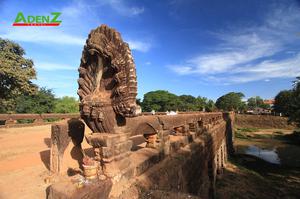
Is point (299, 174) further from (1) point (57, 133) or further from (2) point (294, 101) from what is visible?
(1) point (57, 133)

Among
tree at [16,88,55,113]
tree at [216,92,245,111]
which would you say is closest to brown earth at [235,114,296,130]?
tree at [216,92,245,111]

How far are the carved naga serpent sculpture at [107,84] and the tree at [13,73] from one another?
11.3 meters

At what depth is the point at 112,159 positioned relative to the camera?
2.80 m

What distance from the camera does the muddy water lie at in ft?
67.2

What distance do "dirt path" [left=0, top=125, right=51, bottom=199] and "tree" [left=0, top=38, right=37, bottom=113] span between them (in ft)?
23.2

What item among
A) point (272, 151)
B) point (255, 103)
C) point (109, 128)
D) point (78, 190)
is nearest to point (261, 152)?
point (272, 151)

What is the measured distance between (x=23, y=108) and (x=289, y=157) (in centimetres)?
2769

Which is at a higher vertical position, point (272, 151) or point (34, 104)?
point (34, 104)

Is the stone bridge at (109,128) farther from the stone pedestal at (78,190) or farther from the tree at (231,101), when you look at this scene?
the tree at (231,101)

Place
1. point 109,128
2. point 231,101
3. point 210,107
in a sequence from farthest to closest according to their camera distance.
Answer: point 231,101 < point 210,107 < point 109,128

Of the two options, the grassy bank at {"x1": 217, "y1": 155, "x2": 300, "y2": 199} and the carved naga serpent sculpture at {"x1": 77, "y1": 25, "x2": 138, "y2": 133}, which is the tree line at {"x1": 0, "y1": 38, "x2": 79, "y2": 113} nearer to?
the carved naga serpent sculpture at {"x1": 77, "y1": 25, "x2": 138, "y2": 133}

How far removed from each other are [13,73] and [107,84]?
1167 centimetres

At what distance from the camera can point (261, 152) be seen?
82.0ft

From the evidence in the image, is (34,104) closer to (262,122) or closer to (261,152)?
(261,152)
